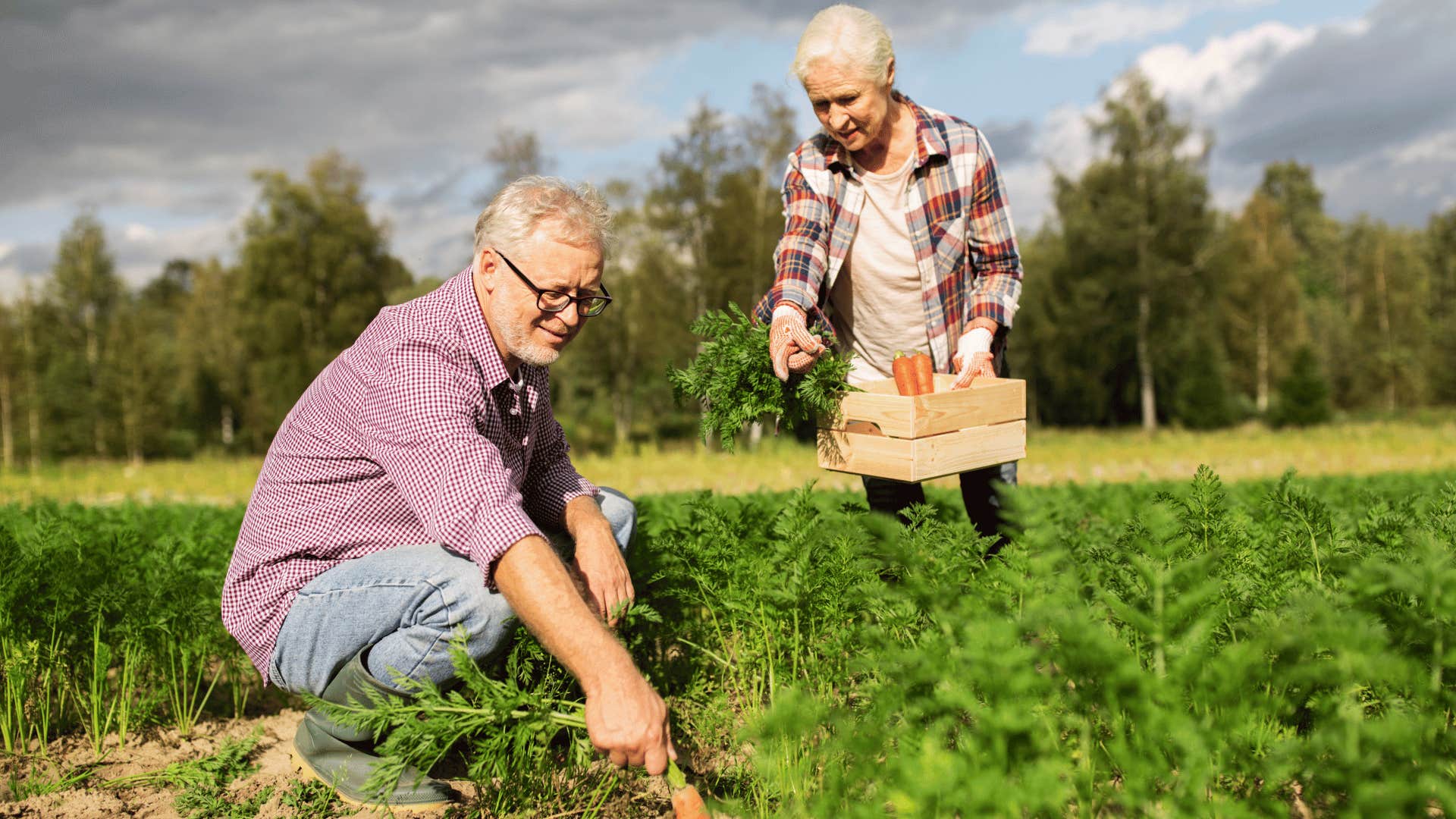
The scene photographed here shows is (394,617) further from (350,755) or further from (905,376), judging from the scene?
(905,376)

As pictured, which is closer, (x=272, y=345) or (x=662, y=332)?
(x=662, y=332)

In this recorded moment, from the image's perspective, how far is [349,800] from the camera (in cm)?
276

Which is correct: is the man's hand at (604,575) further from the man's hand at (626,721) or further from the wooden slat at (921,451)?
the wooden slat at (921,451)

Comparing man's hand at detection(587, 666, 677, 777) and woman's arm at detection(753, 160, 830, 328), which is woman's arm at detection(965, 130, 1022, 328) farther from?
man's hand at detection(587, 666, 677, 777)

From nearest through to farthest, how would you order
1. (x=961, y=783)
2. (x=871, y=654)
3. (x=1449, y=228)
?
(x=961, y=783), (x=871, y=654), (x=1449, y=228)

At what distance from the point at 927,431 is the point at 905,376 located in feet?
1.13

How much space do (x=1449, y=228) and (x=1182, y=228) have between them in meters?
28.4

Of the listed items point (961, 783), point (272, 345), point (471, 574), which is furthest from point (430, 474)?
point (272, 345)

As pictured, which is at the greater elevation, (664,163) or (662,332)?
(664,163)

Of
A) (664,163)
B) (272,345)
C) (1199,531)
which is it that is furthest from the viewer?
(272,345)

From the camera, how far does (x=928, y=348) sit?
12.4ft

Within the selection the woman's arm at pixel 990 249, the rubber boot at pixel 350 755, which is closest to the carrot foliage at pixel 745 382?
the woman's arm at pixel 990 249

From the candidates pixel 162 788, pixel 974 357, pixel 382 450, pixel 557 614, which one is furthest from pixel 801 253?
pixel 162 788

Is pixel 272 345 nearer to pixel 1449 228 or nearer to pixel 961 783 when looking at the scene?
pixel 961 783
